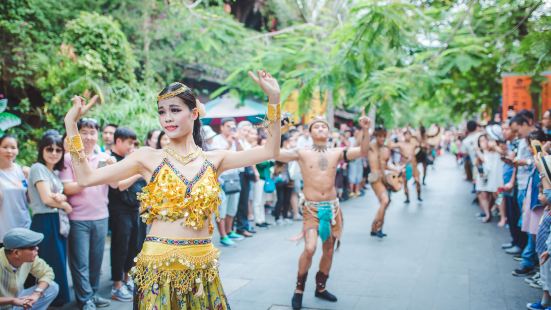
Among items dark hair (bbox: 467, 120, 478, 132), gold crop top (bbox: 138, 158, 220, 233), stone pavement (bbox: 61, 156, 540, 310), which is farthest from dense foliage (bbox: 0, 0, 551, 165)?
gold crop top (bbox: 138, 158, 220, 233)

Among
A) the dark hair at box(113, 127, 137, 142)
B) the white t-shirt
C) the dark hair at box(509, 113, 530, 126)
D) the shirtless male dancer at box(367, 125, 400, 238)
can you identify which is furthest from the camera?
the shirtless male dancer at box(367, 125, 400, 238)

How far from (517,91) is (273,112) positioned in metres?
8.49

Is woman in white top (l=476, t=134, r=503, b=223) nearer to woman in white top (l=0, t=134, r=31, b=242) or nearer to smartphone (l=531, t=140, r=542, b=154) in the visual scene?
smartphone (l=531, t=140, r=542, b=154)

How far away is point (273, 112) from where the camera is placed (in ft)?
8.89

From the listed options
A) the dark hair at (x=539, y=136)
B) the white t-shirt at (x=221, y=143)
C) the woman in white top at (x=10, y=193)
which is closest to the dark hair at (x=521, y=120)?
the dark hair at (x=539, y=136)

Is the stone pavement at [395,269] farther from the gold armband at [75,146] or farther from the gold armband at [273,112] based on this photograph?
the gold armband at [75,146]

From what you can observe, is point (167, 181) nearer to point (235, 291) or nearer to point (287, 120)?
point (287, 120)

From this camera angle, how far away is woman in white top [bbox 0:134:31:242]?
14.7ft

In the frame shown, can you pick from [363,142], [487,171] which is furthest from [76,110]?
[487,171]

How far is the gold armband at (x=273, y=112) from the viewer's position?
2.70 metres

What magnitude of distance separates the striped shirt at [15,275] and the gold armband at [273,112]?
2.60 m

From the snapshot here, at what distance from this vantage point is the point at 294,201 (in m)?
9.88

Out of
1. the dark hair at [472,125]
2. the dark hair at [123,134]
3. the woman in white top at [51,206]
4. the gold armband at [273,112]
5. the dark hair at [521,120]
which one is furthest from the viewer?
the dark hair at [472,125]

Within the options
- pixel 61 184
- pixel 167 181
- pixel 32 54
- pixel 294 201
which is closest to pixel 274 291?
pixel 61 184
